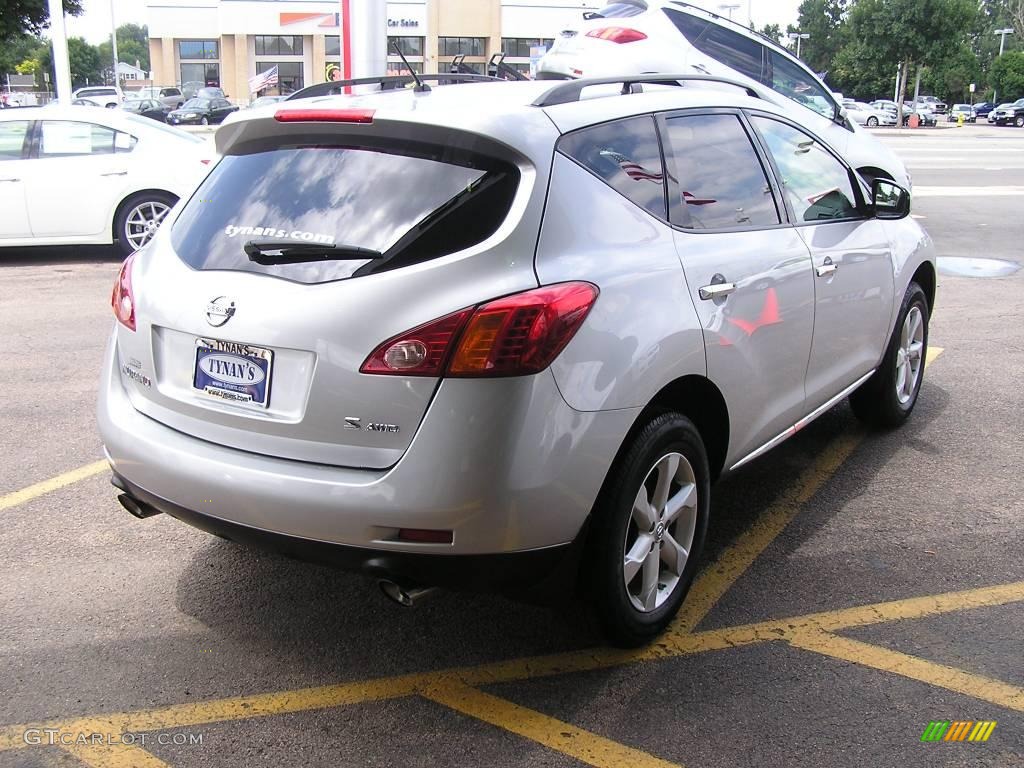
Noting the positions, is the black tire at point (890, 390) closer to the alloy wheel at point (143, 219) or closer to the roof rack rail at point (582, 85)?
the roof rack rail at point (582, 85)

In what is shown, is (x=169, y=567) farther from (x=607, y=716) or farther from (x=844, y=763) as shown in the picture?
(x=844, y=763)

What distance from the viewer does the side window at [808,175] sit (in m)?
4.29

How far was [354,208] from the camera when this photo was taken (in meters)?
2.99

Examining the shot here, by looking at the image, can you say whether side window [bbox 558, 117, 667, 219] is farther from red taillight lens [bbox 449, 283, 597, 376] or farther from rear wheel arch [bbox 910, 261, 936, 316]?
rear wheel arch [bbox 910, 261, 936, 316]

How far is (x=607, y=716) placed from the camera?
300 centimetres

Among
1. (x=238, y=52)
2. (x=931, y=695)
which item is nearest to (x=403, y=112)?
(x=931, y=695)

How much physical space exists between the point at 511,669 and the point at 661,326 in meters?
1.18

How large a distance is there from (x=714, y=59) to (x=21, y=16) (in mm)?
22539

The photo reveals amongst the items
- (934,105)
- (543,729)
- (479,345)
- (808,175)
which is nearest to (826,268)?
(808,175)

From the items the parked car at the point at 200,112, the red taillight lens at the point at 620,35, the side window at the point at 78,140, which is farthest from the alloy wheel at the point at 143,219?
the parked car at the point at 200,112

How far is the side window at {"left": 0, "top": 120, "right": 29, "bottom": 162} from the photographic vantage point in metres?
10.2

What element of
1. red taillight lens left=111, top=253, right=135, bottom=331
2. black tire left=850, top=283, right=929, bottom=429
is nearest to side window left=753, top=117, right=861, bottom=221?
black tire left=850, top=283, right=929, bottom=429

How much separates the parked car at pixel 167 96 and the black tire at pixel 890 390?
166 ft

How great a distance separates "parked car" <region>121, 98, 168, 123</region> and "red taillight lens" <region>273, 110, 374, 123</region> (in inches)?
1705
